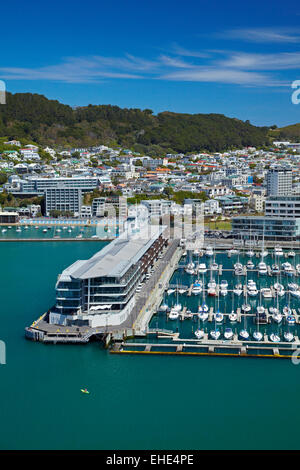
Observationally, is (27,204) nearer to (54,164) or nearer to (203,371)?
(54,164)

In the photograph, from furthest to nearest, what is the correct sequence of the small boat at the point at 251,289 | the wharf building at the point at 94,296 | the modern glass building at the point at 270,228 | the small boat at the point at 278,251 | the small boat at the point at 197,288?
the modern glass building at the point at 270,228 < the small boat at the point at 278,251 < the small boat at the point at 197,288 < the small boat at the point at 251,289 < the wharf building at the point at 94,296

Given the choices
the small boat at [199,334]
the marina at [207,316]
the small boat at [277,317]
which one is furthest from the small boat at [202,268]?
the small boat at [199,334]

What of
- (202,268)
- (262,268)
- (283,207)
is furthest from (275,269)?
(283,207)

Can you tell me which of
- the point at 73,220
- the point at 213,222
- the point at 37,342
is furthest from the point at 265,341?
the point at 73,220

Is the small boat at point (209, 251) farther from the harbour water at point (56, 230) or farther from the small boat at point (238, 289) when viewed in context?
the harbour water at point (56, 230)

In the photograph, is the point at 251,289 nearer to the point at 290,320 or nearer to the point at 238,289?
the point at 238,289

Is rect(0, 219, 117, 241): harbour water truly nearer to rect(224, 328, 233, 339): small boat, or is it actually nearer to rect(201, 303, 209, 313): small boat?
rect(201, 303, 209, 313): small boat

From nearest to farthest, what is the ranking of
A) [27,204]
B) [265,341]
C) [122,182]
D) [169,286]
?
[265,341]
[169,286]
[27,204]
[122,182]
